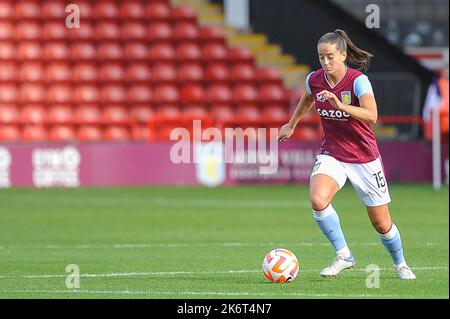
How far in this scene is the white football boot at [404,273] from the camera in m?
9.96

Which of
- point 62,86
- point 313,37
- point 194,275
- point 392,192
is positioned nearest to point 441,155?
point 392,192

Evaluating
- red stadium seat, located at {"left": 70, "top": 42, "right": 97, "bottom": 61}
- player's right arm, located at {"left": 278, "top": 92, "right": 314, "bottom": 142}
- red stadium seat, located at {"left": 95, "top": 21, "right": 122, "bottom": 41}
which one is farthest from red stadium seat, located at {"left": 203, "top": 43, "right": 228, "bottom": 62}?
player's right arm, located at {"left": 278, "top": 92, "right": 314, "bottom": 142}

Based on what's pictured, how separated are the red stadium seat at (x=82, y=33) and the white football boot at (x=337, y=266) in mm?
19112

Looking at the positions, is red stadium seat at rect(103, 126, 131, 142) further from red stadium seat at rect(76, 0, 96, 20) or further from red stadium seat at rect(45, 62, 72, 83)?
red stadium seat at rect(76, 0, 96, 20)

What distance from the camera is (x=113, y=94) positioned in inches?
1105

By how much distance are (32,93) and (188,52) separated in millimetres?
3792

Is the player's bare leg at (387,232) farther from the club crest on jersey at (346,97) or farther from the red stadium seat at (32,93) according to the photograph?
the red stadium seat at (32,93)

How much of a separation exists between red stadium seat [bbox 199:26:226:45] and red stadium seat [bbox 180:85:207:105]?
138 centimetres

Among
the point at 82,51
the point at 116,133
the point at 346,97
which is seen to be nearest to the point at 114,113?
the point at 116,133

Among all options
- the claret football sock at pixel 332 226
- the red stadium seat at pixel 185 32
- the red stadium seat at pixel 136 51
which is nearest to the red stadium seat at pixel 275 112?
the red stadium seat at pixel 185 32

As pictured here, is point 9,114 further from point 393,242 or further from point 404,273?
point 404,273

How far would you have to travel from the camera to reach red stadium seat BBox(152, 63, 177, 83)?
93.1ft

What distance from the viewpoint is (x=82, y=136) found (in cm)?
2706
